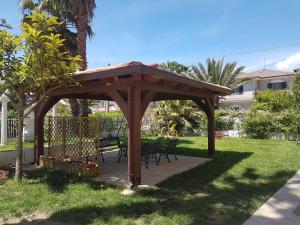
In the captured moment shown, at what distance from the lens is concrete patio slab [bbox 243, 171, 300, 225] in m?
4.92

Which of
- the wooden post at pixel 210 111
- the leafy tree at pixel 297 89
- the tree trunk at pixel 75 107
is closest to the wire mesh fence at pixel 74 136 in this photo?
the wooden post at pixel 210 111

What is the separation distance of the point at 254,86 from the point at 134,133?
93.6ft

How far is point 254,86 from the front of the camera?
108ft

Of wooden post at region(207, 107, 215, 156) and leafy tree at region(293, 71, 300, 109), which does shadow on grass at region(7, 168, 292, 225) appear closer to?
wooden post at region(207, 107, 215, 156)

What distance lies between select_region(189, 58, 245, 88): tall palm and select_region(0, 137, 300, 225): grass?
18128mm

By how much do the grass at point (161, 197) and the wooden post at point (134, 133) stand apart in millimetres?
538

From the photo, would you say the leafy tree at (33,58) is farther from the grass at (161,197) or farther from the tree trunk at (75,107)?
the tree trunk at (75,107)

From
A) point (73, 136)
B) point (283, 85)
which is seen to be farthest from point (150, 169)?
point (283, 85)

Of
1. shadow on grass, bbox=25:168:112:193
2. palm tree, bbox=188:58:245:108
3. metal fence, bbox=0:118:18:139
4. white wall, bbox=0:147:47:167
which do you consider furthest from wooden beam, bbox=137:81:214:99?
palm tree, bbox=188:58:245:108

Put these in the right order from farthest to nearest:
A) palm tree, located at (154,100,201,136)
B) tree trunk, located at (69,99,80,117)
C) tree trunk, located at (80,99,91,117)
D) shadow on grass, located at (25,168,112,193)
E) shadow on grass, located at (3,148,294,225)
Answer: palm tree, located at (154,100,201,136)
tree trunk, located at (69,99,80,117)
tree trunk, located at (80,99,91,117)
shadow on grass, located at (25,168,112,193)
shadow on grass, located at (3,148,294,225)

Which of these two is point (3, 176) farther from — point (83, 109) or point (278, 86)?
point (278, 86)

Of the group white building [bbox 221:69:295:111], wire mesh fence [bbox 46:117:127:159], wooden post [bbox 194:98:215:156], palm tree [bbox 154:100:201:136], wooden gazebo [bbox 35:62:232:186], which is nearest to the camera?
wooden gazebo [bbox 35:62:232:186]

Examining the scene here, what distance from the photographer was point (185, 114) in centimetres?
2041

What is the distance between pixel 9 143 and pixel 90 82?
356 inches
